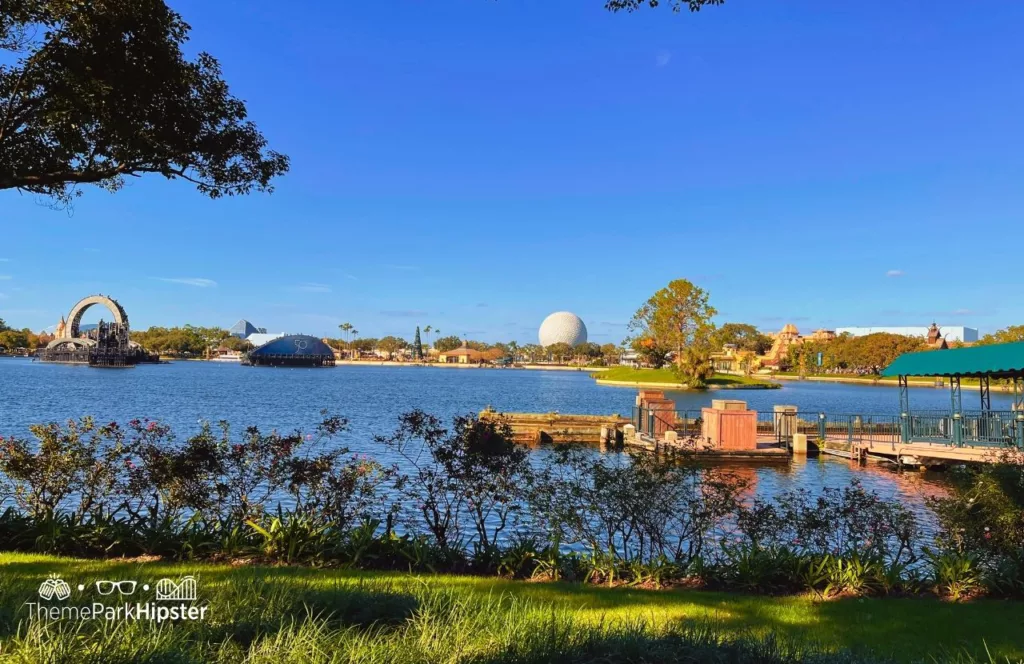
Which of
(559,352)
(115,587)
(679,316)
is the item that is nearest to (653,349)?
(679,316)

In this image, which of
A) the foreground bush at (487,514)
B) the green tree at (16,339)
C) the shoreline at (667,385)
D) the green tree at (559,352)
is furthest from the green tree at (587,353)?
the foreground bush at (487,514)

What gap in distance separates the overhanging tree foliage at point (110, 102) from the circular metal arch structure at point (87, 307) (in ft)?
424

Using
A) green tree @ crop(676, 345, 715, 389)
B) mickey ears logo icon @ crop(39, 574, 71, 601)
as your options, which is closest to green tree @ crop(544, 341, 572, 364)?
green tree @ crop(676, 345, 715, 389)

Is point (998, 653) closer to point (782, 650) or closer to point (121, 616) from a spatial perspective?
point (782, 650)

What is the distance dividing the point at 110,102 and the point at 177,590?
5.43m

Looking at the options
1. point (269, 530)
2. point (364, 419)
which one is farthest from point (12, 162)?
point (364, 419)

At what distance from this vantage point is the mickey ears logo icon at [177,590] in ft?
14.9

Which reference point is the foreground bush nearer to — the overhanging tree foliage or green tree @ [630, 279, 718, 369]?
the overhanging tree foliage

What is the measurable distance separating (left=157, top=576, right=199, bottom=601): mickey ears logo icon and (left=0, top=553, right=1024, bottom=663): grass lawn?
12 centimetres

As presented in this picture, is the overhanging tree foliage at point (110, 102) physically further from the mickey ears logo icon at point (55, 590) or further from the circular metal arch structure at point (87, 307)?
the circular metal arch structure at point (87, 307)

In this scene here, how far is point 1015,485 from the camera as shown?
269 inches

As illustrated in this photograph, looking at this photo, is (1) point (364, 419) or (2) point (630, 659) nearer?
(2) point (630, 659)

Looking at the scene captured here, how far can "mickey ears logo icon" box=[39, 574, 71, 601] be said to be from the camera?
4387 mm

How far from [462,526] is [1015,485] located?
716 cm
